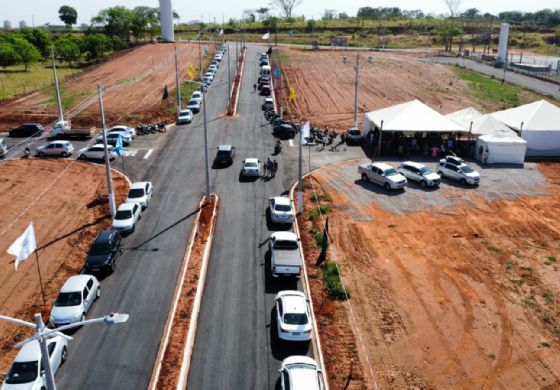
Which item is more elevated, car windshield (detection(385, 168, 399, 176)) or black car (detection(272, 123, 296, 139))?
black car (detection(272, 123, 296, 139))

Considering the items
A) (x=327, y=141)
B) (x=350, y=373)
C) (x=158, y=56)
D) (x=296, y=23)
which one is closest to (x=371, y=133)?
(x=327, y=141)

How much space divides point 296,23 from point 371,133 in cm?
14649

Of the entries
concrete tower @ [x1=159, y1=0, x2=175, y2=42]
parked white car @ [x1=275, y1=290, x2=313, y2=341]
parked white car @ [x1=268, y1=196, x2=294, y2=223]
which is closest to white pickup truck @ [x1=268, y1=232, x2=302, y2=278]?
parked white car @ [x1=275, y1=290, x2=313, y2=341]

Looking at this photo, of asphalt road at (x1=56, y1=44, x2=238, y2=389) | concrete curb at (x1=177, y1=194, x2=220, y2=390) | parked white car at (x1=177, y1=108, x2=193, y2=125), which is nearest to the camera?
concrete curb at (x1=177, y1=194, x2=220, y2=390)

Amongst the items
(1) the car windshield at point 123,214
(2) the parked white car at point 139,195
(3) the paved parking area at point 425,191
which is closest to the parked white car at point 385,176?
(3) the paved parking area at point 425,191

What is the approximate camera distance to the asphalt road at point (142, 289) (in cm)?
2120

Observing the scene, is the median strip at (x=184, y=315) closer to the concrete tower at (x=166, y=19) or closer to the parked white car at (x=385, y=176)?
the parked white car at (x=385, y=176)

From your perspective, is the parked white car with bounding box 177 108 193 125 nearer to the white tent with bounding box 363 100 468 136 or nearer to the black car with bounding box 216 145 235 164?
the black car with bounding box 216 145 235 164

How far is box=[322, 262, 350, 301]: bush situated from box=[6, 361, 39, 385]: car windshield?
46.7ft

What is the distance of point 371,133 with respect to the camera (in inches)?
2168

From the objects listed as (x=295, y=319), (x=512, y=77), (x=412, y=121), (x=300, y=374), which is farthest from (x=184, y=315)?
(x=512, y=77)

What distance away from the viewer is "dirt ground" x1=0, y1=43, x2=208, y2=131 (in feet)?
215

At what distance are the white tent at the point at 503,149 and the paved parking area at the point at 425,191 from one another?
3.97 ft

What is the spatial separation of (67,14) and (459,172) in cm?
19061
